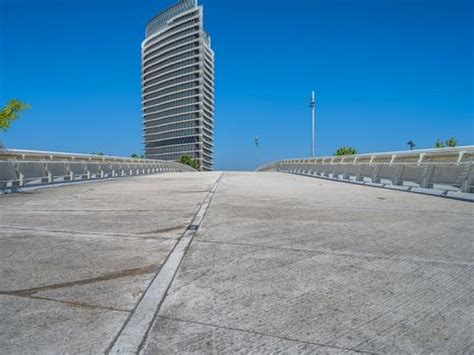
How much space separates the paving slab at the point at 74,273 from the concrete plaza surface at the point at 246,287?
1 cm

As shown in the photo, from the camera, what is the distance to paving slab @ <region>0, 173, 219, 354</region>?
2.28m

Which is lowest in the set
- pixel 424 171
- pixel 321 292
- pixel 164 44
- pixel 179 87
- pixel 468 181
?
pixel 321 292

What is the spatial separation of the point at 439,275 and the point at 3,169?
13706 millimetres

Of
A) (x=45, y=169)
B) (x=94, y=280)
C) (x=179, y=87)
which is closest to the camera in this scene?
(x=94, y=280)

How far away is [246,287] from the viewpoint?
3.10 m

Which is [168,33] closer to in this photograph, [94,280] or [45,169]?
[45,169]

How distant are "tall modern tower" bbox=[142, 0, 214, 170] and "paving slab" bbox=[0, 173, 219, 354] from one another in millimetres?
139994

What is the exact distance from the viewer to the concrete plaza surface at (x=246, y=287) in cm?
225

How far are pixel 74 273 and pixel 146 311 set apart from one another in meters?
1.24

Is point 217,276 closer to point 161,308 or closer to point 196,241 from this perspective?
point 161,308

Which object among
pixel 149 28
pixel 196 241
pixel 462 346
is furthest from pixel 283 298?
pixel 149 28

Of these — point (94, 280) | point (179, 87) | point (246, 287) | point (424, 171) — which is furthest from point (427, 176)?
point (179, 87)

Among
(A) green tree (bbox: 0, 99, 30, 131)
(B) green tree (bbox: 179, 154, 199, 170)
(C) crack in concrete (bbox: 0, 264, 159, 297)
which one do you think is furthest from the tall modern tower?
(C) crack in concrete (bbox: 0, 264, 159, 297)

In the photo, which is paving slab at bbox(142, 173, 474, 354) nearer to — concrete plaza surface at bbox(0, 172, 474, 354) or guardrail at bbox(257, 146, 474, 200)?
concrete plaza surface at bbox(0, 172, 474, 354)
